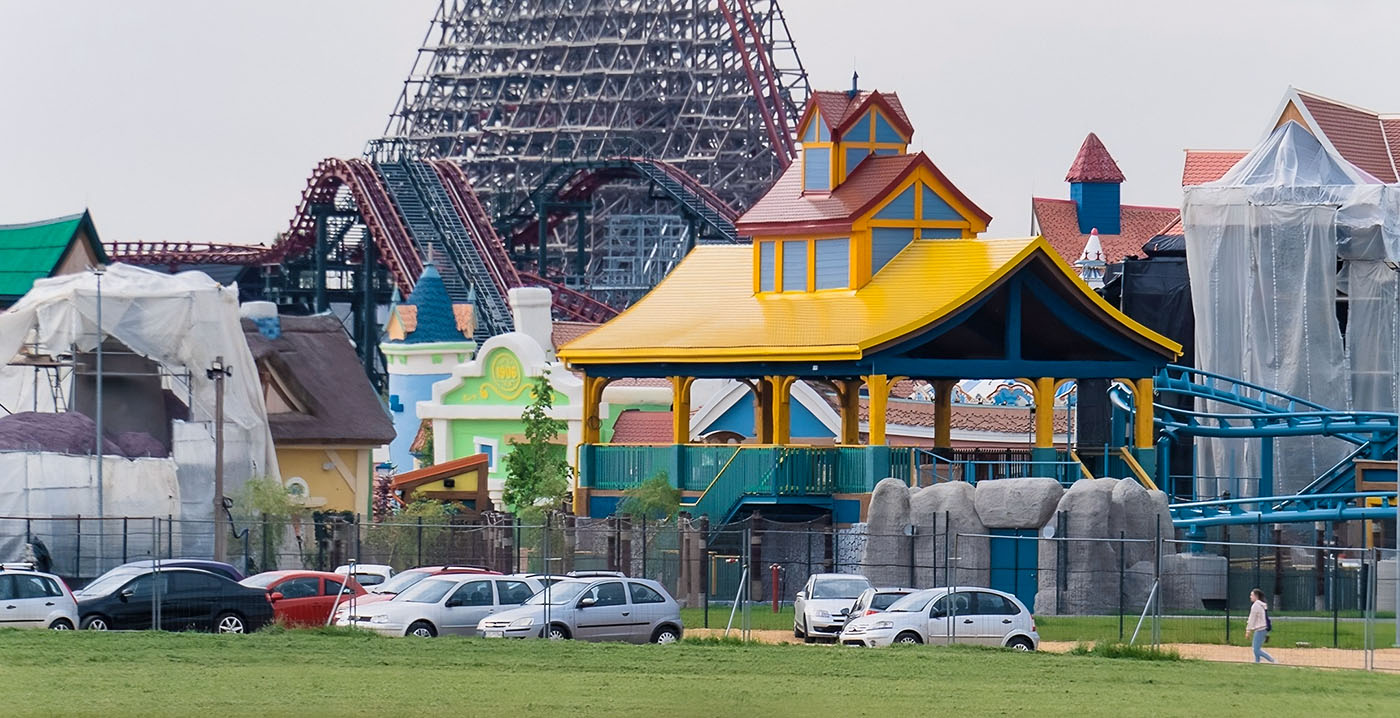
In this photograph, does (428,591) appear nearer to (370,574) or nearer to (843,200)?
(370,574)

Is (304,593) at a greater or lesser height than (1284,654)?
greater

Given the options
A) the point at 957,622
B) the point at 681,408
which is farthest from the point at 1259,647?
the point at 681,408

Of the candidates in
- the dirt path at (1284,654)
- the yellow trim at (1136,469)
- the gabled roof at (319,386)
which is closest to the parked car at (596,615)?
the dirt path at (1284,654)

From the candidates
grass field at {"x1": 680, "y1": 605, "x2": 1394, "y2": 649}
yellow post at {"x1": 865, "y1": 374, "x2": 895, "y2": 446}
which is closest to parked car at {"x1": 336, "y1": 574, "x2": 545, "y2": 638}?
grass field at {"x1": 680, "y1": 605, "x2": 1394, "y2": 649}

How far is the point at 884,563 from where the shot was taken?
43.2 m

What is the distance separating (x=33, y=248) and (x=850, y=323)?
28.4 metres

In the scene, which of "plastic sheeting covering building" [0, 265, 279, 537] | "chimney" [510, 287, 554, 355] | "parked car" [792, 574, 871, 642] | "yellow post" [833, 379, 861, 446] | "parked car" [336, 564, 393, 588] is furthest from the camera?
"chimney" [510, 287, 554, 355]

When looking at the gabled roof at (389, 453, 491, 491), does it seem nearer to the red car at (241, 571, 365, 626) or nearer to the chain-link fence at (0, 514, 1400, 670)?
the chain-link fence at (0, 514, 1400, 670)

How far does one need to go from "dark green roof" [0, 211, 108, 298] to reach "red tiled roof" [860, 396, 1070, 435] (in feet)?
72.1

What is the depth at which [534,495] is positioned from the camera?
60281mm

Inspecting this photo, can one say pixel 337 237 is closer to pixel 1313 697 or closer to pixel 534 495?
pixel 534 495

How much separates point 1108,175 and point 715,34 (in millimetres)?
47917

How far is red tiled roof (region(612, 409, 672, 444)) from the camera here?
226 feet

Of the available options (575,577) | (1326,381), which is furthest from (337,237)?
(575,577)
